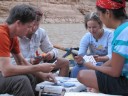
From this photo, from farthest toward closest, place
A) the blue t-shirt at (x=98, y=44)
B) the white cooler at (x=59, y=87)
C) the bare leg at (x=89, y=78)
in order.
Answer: the blue t-shirt at (x=98, y=44) < the white cooler at (x=59, y=87) < the bare leg at (x=89, y=78)

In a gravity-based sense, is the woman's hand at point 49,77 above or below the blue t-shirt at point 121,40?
below

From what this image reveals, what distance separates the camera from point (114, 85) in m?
3.14

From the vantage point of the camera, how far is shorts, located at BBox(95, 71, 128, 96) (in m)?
3.10

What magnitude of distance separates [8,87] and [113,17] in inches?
45.6

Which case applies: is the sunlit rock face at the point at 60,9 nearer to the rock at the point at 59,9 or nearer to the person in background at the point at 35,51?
the rock at the point at 59,9

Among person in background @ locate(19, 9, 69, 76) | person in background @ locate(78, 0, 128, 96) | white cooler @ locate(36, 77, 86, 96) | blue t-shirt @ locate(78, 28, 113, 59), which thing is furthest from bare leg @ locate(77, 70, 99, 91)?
blue t-shirt @ locate(78, 28, 113, 59)

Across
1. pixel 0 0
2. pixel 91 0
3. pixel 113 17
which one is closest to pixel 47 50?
pixel 113 17

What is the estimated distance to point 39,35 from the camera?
15.7 feet

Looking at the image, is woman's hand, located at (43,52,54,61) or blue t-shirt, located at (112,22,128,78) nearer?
blue t-shirt, located at (112,22,128,78)

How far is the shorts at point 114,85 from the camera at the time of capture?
122 inches

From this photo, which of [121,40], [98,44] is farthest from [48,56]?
[121,40]

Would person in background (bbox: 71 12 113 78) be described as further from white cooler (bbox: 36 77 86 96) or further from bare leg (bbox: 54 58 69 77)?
white cooler (bbox: 36 77 86 96)

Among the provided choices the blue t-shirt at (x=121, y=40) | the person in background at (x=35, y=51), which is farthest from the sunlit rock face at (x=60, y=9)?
the blue t-shirt at (x=121, y=40)

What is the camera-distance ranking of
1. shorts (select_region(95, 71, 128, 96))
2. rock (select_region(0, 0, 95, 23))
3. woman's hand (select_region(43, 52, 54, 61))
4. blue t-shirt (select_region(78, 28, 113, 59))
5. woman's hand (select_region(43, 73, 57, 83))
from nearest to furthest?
shorts (select_region(95, 71, 128, 96))
woman's hand (select_region(43, 73, 57, 83))
woman's hand (select_region(43, 52, 54, 61))
blue t-shirt (select_region(78, 28, 113, 59))
rock (select_region(0, 0, 95, 23))
